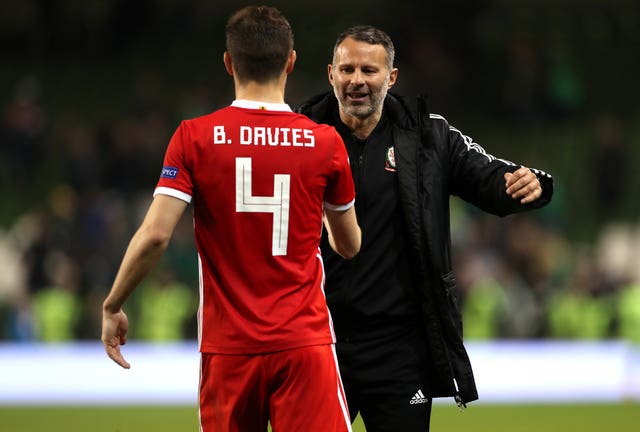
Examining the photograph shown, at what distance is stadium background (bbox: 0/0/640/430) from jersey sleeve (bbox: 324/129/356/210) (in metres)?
8.21

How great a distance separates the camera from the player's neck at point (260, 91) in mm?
3803

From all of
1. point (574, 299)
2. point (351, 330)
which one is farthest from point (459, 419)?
point (351, 330)

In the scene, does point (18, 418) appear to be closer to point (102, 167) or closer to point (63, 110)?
point (102, 167)

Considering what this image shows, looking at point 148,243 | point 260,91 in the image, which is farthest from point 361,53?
point 148,243

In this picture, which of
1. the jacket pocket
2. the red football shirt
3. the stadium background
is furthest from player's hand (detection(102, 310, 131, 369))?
the stadium background

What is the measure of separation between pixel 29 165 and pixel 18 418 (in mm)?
6795

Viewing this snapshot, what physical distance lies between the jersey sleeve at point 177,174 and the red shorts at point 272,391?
0.55 m

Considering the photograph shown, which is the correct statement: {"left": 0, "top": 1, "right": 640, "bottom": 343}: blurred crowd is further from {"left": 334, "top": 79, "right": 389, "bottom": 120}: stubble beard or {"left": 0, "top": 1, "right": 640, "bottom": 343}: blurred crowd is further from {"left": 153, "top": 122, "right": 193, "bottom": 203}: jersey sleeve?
{"left": 153, "top": 122, "right": 193, "bottom": 203}: jersey sleeve

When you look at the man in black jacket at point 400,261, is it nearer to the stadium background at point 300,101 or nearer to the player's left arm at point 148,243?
the player's left arm at point 148,243

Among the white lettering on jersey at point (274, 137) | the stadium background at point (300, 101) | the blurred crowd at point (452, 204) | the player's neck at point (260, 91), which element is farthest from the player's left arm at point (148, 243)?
the blurred crowd at point (452, 204)

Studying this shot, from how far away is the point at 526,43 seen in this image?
17.7 metres

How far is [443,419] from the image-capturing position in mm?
10578

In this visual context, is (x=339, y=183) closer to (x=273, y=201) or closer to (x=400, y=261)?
(x=273, y=201)

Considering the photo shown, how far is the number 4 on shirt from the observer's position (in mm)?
3736
